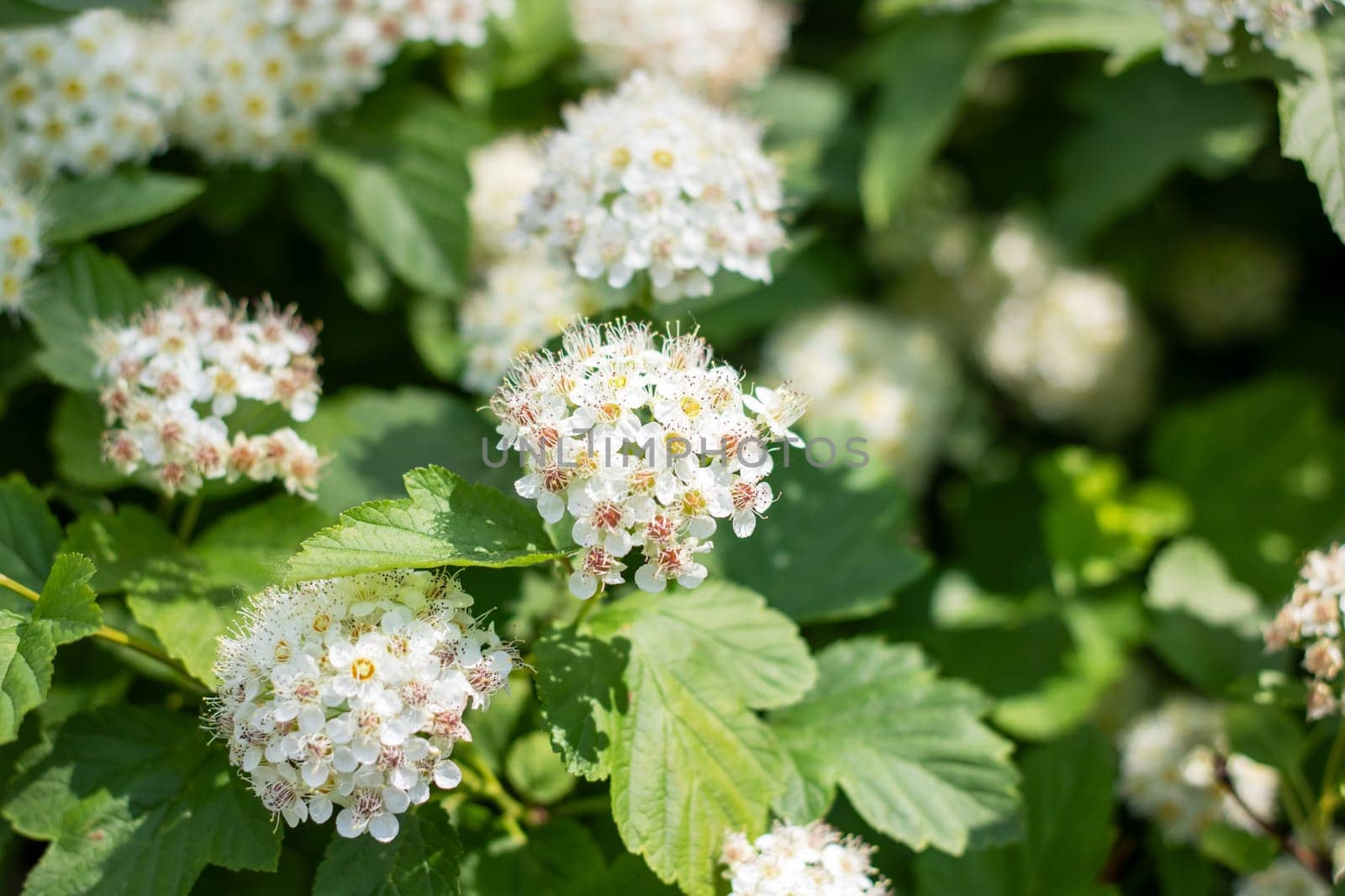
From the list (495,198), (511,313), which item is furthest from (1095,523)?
(495,198)

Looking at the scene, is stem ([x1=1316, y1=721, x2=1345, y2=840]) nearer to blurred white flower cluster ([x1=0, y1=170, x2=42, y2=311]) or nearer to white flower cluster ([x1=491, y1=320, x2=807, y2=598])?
white flower cluster ([x1=491, y1=320, x2=807, y2=598])

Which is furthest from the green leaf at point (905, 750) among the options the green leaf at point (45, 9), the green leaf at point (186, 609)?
the green leaf at point (45, 9)

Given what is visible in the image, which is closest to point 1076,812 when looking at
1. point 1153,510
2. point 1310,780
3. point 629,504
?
point 1310,780

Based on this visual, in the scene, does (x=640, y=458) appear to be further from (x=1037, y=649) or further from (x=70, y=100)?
(x=70, y=100)

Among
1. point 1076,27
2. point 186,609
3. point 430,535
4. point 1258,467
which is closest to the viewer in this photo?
point 430,535

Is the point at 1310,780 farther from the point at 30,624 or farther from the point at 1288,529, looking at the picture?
the point at 30,624

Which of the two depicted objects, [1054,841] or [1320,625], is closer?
[1320,625]
